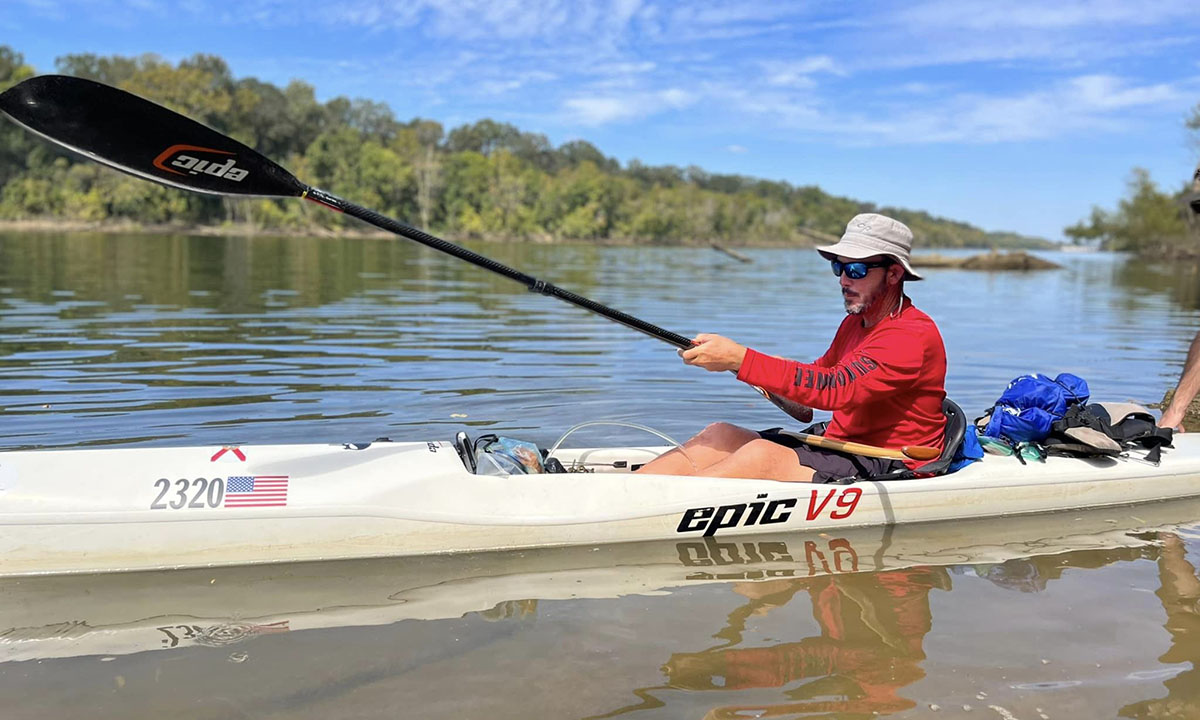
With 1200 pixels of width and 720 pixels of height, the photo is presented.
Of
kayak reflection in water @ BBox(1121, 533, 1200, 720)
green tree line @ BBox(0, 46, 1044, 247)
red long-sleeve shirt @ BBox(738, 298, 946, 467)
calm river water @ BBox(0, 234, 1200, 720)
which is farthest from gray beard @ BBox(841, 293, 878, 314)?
green tree line @ BBox(0, 46, 1044, 247)

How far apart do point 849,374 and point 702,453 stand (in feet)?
3.38

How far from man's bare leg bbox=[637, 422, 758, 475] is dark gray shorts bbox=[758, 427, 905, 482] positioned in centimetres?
16

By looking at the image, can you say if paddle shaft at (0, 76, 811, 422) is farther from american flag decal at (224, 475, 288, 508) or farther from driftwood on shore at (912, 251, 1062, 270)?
driftwood on shore at (912, 251, 1062, 270)

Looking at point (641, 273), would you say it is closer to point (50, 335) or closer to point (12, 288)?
point (12, 288)

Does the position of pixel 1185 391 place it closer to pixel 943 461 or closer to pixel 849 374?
pixel 943 461

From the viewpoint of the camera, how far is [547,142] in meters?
167

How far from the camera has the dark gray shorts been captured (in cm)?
504

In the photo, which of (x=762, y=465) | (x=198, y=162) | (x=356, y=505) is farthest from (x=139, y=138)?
(x=762, y=465)

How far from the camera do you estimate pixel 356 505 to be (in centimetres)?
441

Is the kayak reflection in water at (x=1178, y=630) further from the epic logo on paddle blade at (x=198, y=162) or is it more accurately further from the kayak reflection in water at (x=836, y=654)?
the epic logo on paddle blade at (x=198, y=162)

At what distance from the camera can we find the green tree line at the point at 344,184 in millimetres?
75938

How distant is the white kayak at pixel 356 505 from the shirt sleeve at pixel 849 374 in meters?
0.69

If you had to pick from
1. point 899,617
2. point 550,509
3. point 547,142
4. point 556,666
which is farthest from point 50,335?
point 547,142

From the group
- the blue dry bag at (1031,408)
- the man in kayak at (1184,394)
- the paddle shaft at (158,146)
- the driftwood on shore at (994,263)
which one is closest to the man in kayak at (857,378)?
the paddle shaft at (158,146)
